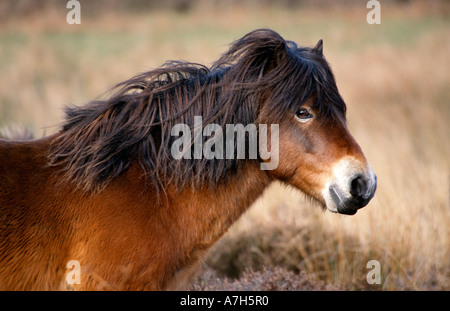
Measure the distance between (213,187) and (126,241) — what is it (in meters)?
0.60

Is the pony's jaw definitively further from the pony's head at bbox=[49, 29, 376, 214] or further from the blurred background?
the blurred background

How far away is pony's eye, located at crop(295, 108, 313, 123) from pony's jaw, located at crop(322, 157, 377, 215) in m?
0.33

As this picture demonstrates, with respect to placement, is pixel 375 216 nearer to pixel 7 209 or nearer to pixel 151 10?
pixel 7 209

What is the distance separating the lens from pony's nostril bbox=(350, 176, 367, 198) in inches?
94.7

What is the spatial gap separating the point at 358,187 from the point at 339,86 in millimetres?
10825

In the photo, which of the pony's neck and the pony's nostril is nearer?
the pony's nostril

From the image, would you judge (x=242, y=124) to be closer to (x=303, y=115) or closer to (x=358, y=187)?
(x=303, y=115)

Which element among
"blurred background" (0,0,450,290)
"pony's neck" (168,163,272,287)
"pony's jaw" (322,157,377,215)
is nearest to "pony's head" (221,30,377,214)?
"pony's jaw" (322,157,377,215)

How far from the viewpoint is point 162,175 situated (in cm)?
263

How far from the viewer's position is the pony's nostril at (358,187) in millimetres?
2406

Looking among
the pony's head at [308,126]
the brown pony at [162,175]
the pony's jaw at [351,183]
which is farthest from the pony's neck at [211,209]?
the pony's jaw at [351,183]
